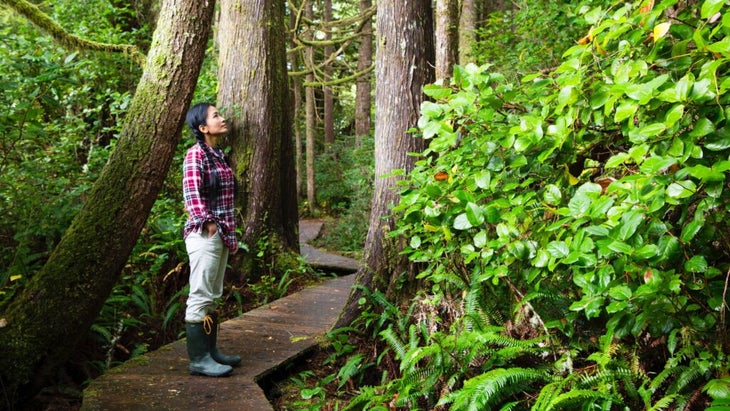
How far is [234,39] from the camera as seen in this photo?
868 cm

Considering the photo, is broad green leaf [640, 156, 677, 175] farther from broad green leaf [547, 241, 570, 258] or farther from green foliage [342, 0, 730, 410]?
broad green leaf [547, 241, 570, 258]

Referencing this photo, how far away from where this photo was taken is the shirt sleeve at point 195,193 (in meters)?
4.79

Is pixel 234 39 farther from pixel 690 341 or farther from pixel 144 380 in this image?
pixel 690 341

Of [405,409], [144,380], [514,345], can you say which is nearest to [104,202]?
[144,380]

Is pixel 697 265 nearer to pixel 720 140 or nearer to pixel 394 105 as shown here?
pixel 720 140

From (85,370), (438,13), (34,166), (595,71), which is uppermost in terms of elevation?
(438,13)

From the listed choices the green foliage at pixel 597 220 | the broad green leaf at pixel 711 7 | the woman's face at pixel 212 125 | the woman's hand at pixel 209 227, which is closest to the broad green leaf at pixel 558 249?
the green foliage at pixel 597 220

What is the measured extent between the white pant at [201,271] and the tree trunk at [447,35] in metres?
4.83

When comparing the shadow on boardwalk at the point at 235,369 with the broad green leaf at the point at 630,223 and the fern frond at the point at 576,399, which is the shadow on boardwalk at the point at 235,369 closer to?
the fern frond at the point at 576,399

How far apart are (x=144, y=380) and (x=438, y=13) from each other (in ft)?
22.3

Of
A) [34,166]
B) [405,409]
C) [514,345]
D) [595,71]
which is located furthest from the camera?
[34,166]

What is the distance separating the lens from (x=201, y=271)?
4.84 meters

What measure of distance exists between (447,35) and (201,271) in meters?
5.57

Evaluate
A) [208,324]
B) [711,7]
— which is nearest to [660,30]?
[711,7]
